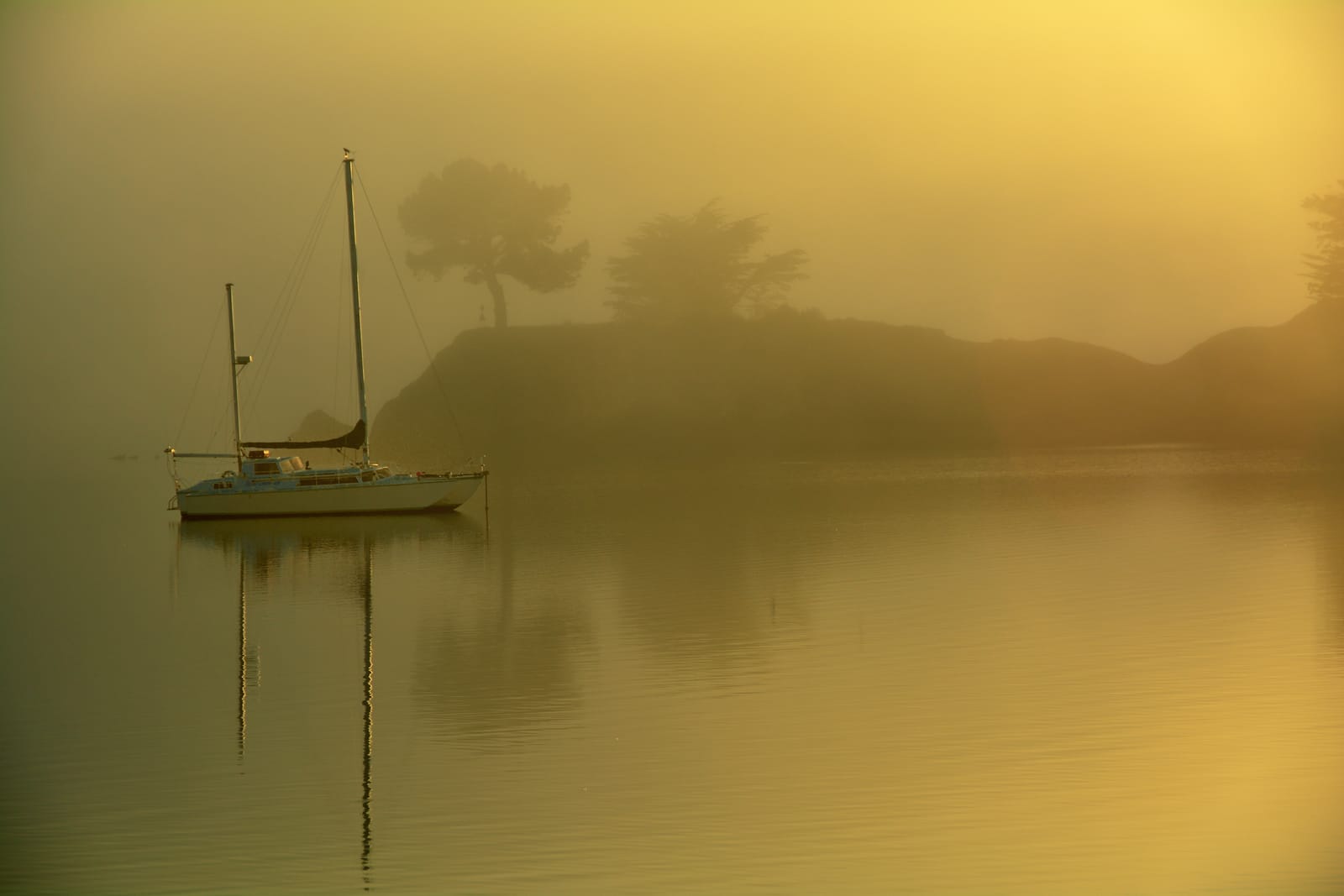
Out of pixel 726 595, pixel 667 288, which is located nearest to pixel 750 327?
pixel 667 288

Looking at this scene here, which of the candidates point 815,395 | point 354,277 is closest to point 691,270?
point 815,395

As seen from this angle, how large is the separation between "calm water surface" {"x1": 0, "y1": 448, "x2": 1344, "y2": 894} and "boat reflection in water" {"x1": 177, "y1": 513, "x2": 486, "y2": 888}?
6.2 inches

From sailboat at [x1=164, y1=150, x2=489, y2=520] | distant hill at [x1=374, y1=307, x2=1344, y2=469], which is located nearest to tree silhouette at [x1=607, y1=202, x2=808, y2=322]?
distant hill at [x1=374, y1=307, x2=1344, y2=469]

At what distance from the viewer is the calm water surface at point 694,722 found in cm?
1350

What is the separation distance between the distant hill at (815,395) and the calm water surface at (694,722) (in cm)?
9921

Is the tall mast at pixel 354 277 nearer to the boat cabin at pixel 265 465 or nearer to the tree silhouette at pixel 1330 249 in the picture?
the boat cabin at pixel 265 465

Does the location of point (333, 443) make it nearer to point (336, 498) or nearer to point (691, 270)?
point (336, 498)

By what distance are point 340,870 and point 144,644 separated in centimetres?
1506

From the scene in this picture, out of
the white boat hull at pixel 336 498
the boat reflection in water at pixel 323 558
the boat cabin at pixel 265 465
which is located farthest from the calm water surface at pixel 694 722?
the boat cabin at pixel 265 465

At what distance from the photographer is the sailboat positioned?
2179 inches

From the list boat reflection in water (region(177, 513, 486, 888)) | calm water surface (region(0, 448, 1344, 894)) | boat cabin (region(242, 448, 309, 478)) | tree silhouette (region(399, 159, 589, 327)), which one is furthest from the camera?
tree silhouette (region(399, 159, 589, 327))

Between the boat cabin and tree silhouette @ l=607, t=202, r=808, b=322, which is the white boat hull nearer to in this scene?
the boat cabin

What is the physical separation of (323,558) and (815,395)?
104 meters

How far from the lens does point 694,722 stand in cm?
1867
